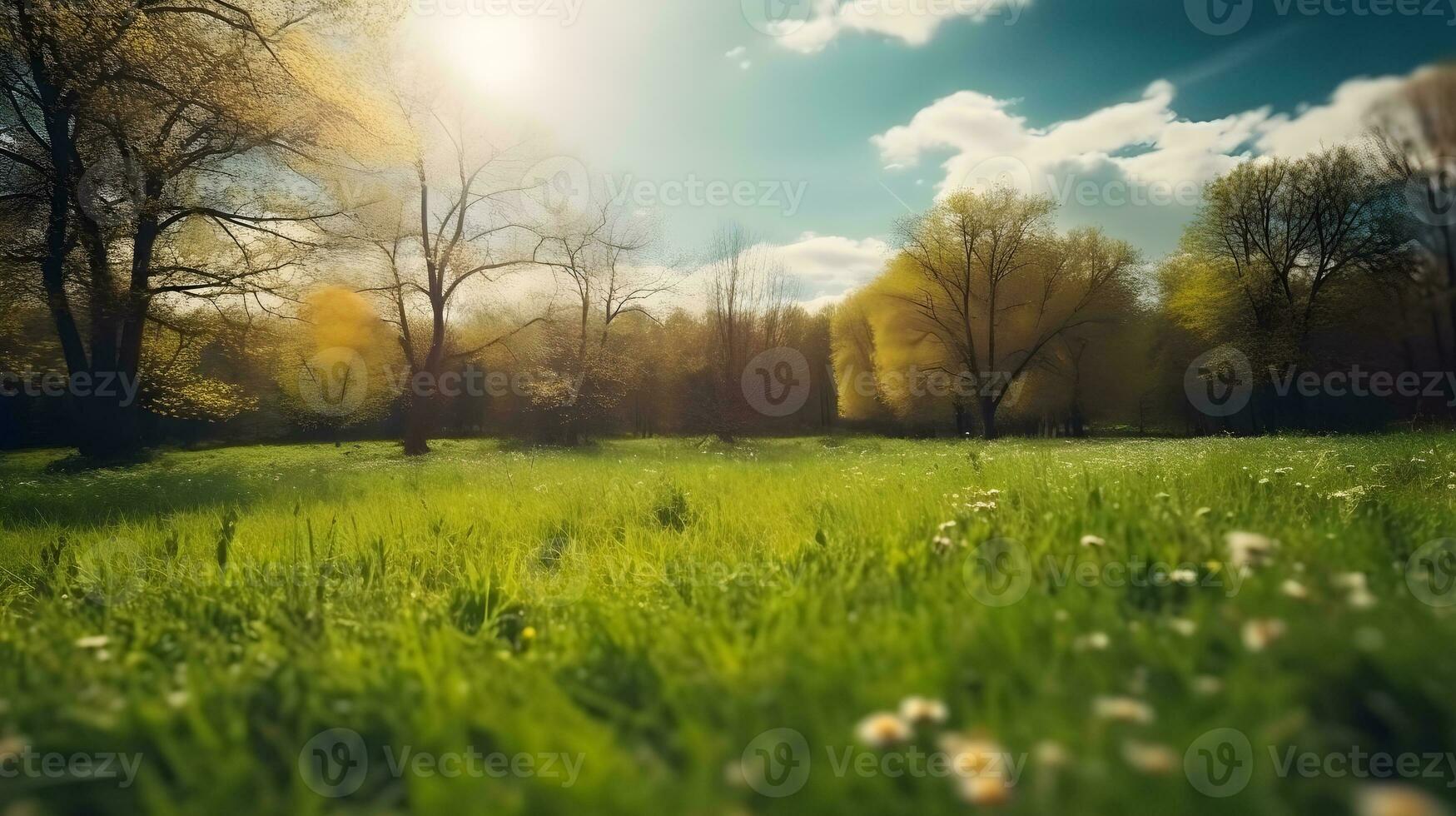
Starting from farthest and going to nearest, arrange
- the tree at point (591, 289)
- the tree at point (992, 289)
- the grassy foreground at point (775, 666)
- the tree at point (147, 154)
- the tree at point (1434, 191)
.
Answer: the tree at point (992, 289) < the tree at point (591, 289) < the tree at point (147, 154) < the tree at point (1434, 191) < the grassy foreground at point (775, 666)

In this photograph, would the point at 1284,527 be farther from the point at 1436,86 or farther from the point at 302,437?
the point at 302,437

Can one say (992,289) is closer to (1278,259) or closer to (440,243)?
(1278,259)

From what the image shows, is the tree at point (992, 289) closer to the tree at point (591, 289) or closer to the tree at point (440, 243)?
the tree at point (591, 289)

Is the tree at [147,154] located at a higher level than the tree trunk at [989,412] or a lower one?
higher

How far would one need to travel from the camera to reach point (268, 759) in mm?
1732

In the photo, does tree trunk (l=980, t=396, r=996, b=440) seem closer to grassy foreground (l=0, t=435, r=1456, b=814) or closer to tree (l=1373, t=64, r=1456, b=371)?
grassy foreground (l=0, t=435, r=1456, b=814)

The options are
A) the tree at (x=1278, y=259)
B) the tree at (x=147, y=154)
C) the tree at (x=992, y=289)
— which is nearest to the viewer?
the tree at (x=147, y=154)

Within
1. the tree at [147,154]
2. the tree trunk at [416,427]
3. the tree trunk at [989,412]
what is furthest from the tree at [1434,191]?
the tree trunk at [989,412]

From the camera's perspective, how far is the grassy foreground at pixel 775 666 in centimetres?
132

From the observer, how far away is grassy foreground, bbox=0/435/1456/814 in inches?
51.9

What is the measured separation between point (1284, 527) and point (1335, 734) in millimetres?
Result: 2524

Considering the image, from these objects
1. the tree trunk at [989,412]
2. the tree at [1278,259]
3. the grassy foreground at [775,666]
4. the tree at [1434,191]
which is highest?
the tree at [1278,259]

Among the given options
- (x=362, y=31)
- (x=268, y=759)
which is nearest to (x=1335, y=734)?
(x=268, y=759)

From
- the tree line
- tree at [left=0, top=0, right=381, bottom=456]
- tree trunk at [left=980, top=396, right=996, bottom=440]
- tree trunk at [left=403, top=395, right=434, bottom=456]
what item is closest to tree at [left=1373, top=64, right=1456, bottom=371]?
the tree line
